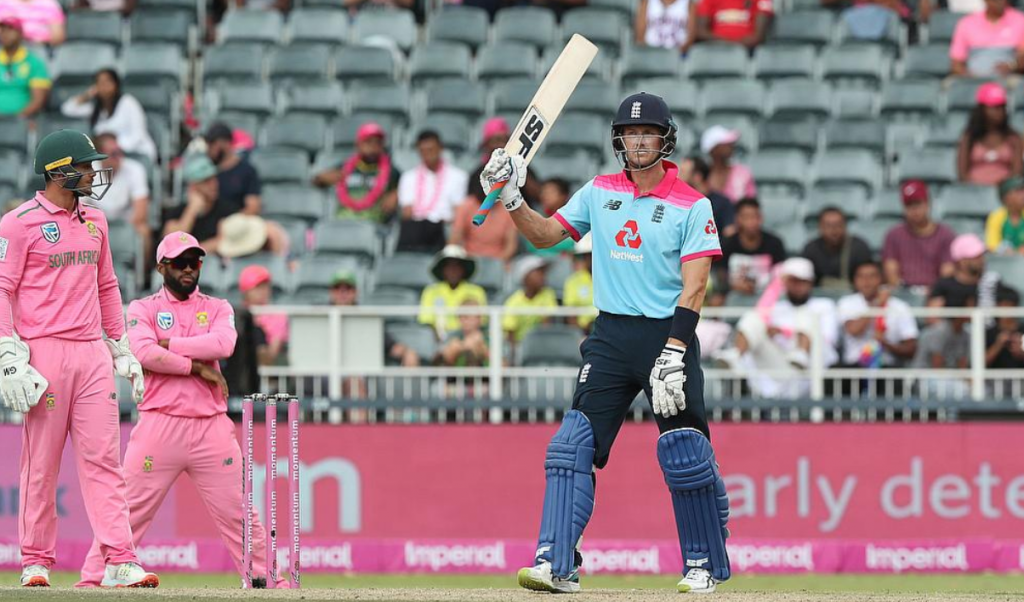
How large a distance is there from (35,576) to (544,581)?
248cm

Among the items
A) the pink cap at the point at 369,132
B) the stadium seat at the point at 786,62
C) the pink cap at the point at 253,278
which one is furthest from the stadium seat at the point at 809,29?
the pink cap at the point at 253,278

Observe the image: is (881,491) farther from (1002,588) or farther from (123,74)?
(123,74)

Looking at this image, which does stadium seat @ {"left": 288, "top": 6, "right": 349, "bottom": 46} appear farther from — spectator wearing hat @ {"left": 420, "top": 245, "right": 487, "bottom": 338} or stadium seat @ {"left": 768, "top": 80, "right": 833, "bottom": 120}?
spectator wearing hat @ {"left": 420, "top": 245, "right": 487, "bottom": 338}

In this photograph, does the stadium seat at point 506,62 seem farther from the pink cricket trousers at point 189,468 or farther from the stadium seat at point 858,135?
the pink cricket trousers at point 189,468

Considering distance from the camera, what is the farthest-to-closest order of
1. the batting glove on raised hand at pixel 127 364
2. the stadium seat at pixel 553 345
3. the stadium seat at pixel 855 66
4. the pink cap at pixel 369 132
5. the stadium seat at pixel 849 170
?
1. the stadium seat at pixel 855 66
2. the stadium seat at pixel 849 170
3. the pink cap at pixel 369 132
4. the stadium seat at pixel 553 345
5. the batting glove on raised hand at pixel 127 364

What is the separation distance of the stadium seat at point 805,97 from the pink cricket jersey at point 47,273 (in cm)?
981

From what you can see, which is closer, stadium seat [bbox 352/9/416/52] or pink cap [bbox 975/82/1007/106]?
pink cap [bbox 975/82/1007/106]

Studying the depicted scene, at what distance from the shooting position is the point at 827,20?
60.1 ft

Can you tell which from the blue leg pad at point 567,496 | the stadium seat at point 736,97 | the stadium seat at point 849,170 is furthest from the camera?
the stadium seat at point 736,97

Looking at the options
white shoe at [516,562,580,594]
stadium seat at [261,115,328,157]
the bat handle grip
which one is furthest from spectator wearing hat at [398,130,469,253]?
white shoe at [516,562,580,594]

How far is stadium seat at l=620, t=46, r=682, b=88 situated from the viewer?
59.0 ft

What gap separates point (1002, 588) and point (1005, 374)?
2352 millimetres

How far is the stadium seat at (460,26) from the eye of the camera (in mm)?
18734

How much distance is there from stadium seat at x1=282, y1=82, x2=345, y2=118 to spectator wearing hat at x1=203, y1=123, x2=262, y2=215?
1.51m
